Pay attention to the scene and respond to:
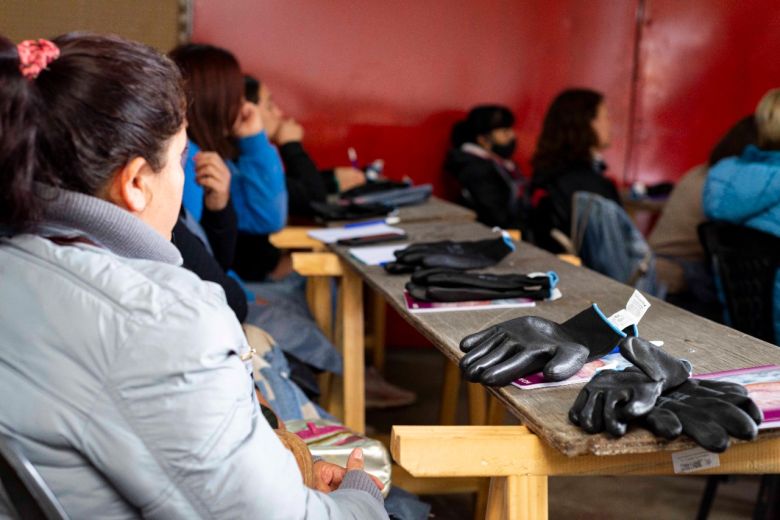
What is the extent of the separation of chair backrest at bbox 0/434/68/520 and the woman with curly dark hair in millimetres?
3081

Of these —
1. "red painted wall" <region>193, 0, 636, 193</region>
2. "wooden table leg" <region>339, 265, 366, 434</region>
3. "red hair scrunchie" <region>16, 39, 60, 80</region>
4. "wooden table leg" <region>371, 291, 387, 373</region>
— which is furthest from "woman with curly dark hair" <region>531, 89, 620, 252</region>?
"red hair scrunchie" <region>16, 39, 60, 80</region>

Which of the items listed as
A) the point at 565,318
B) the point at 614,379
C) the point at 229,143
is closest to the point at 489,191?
the point at 229,143

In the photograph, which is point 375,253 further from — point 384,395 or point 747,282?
point 384,395

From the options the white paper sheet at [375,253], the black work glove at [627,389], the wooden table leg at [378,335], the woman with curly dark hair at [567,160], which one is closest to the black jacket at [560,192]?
the woman with curly dark hair at [567,160]

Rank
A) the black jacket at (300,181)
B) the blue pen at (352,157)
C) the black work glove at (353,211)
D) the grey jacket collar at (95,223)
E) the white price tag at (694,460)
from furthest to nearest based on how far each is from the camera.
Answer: the blue pen at (352,157), the black jacket at (300,181), the black work glove at (353,211), the white price tag at (694,460), the grey jacket collar at (95,223)

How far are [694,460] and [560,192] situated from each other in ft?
9.03

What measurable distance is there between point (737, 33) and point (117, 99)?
458 cm

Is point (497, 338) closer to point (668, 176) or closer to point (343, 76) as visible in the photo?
point (343, 76)

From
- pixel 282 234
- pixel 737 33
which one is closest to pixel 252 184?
pixel 282 234

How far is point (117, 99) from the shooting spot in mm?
1005

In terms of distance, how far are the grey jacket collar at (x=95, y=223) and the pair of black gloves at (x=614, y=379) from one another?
50 centimetres

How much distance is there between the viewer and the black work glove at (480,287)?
5.75 feet

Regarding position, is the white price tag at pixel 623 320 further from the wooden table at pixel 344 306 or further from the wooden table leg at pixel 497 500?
the wooden table at pixel 344 306

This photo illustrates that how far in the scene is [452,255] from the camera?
2.10m
